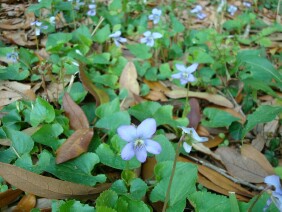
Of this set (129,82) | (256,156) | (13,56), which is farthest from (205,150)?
(13,56)

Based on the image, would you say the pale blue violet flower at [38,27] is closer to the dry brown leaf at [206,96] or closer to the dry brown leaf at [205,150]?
the dry brown leaf at [206,96]

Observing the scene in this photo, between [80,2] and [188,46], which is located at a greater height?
[80,2]

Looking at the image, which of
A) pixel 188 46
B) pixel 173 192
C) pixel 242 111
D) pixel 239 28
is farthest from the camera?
pixel 239 28

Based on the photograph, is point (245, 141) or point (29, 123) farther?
point (245, 141)

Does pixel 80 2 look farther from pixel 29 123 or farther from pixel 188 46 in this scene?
pixel 29 123

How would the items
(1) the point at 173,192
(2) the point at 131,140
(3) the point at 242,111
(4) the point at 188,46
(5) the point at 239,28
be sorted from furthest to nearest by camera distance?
1. (5) the point at 239,28
2. (4) the point at 188,46
3. (3) the point at 242,111
4. (1) the point at 173,192
5. (2) the point at 131,140

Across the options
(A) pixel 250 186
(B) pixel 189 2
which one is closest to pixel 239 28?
(B) pixel 189 2

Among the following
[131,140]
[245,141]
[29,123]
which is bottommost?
[245,141]
